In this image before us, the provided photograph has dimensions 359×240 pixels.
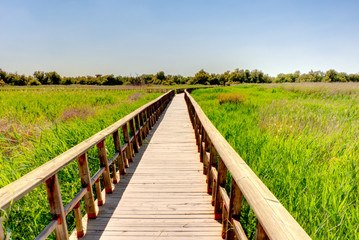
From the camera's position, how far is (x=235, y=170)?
5.70 feet

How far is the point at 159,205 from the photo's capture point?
2.93 m

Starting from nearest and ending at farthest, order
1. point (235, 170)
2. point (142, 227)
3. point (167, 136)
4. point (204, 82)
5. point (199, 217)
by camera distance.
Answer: point (235, 170) → point (142, 227) → point (199, 217) → point (167, 136) → point (204, 82)

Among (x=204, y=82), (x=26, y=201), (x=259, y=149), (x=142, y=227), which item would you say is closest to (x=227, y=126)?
(x=259, y=149)

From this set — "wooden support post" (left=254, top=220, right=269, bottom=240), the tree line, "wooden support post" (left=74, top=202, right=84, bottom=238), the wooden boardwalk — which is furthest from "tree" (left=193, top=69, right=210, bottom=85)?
"wooden support post" (left=254, top=220, right=269, bottom=240)

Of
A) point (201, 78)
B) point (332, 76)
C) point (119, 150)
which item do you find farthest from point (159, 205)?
point (332, 76)

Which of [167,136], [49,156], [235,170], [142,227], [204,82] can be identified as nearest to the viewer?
[235,170]

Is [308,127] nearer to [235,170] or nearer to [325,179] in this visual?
[325,179]

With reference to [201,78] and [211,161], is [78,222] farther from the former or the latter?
[201,78]

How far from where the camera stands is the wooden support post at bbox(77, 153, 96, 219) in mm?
2395

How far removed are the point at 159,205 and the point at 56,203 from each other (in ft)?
4.76

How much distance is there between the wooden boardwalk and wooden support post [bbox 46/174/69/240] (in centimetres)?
51

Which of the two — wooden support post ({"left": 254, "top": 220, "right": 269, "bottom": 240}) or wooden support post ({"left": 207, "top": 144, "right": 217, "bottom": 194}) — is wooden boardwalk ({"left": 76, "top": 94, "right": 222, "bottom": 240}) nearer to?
wooden support post ({"left": 207, "top": 144, "right": 217, "bottom": 194})

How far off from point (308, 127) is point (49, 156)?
6.04m

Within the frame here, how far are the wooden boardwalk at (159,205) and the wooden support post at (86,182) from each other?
12 centimetres
